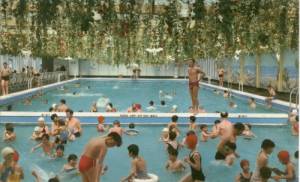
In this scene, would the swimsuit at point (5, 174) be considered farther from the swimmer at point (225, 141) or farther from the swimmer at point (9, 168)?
the swimmer at point (225, 141)

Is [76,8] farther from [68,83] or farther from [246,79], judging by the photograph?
[68,83]

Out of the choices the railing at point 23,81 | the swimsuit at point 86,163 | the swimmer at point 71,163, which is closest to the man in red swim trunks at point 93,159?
the swimsuit at point 86,163

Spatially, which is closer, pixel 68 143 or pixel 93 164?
pixel 93 164

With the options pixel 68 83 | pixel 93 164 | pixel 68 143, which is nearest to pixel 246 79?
pixel 68 83

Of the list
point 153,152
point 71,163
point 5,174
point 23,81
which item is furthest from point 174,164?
point 23,81

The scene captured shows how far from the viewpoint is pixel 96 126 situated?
13.3 metres

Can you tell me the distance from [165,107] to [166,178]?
1309 cm

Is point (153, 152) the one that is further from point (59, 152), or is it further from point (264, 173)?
point (264, 173)

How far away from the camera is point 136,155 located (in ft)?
21.8

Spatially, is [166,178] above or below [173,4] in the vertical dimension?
below

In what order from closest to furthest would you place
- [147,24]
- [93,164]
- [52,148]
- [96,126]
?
[93,164] → [147,24] → [52,148] → [96,126]

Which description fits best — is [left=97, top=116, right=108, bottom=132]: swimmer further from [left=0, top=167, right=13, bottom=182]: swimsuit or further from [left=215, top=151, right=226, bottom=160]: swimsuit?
[left=0, top=167, right=13, bottom=182]: swimsuit

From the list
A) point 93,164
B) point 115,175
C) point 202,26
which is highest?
point 202,26

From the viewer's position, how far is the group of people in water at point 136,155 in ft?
18.7
